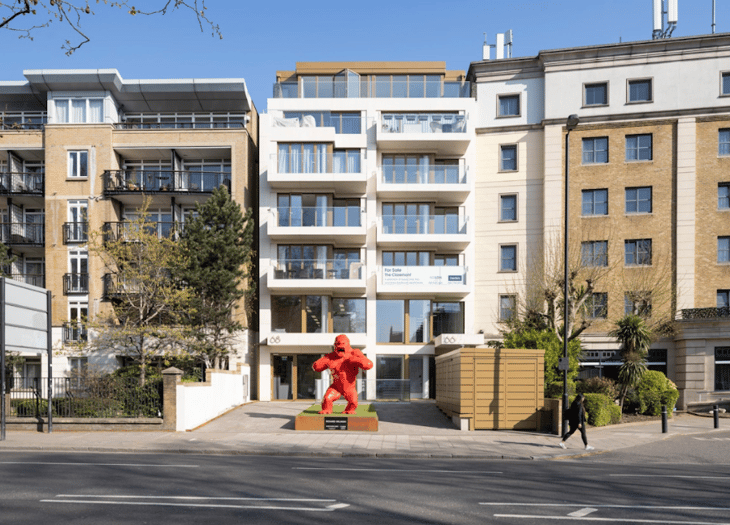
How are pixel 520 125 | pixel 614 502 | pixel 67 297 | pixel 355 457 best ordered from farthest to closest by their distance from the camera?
pixel 520 125 < pixel 67 297 < pixel 355 457 < pixel 614 502

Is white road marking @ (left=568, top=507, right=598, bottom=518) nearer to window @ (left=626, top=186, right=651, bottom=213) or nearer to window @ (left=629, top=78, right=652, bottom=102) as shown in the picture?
window @ (left=626, top=186, right=651, bottom=213)

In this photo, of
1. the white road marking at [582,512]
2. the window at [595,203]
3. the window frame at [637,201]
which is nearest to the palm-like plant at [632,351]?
the window at [595,203]

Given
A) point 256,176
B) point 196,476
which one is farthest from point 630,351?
point 256,176

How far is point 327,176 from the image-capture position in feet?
110

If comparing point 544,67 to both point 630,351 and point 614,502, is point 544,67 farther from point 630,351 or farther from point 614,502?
point 614,502

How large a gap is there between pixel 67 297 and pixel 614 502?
30.5 m

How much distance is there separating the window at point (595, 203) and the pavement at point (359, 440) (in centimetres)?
1300

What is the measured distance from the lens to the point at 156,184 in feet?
112

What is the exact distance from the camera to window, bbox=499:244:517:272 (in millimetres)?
35312

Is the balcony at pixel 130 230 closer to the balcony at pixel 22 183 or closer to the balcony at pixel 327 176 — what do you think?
the balcony at pixel 22 183

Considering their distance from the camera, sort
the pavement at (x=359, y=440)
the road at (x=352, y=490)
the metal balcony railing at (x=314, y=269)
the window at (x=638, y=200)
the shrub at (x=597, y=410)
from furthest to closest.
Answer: the window at (x=638, y=200)
the metal balcony railing at (x=314, y=269)
the shrub at (x=597, y=410)
the pavement at (x=359, y=440)
the road at (x=352, y=490)

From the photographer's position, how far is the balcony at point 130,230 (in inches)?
1112

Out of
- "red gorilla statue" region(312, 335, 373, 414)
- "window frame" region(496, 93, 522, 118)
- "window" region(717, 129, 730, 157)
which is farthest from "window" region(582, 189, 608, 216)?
"red gorilla statue" region(312, 335, 373, 414)

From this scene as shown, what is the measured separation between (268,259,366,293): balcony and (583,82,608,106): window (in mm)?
A: 15821
